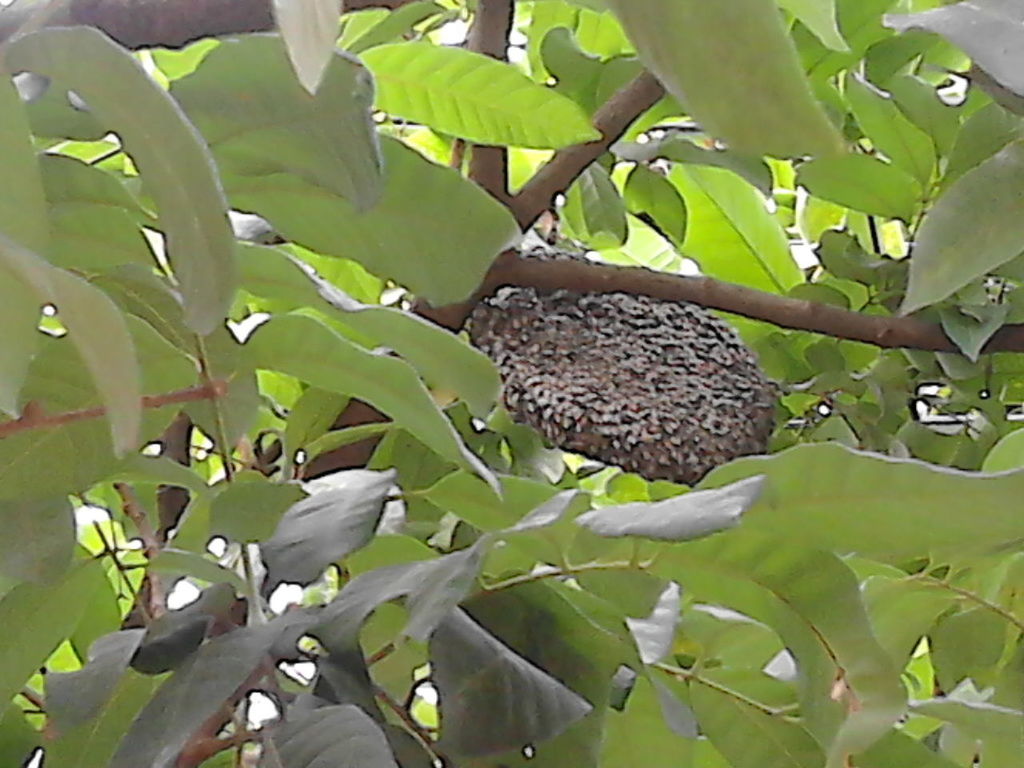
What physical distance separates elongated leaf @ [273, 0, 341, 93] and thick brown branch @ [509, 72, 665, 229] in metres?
0.47

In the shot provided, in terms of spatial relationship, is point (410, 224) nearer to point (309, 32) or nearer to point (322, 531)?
point (322, 531)

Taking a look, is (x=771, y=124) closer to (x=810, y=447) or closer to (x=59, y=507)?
(x=810, y=447)

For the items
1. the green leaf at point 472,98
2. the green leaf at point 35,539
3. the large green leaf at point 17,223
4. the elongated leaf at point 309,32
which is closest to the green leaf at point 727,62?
the elongated leaf at point 309,32

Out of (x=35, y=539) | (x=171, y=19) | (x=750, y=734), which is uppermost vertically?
(x=171, y=19)

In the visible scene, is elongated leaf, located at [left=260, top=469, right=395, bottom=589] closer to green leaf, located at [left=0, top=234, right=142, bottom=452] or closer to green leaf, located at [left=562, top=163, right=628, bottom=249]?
green leaf, located at [left=0, top=234, right=142, bottom=452]

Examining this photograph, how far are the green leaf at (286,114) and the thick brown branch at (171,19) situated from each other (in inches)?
4.8

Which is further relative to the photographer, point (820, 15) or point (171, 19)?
point (171, 19)

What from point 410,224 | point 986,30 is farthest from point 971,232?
point 410,224

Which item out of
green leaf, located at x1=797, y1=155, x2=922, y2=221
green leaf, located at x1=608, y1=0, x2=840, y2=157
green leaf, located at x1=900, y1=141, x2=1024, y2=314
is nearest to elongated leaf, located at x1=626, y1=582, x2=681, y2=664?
green leaf, located at x1=900, y1=141, x2=1024, y2=314

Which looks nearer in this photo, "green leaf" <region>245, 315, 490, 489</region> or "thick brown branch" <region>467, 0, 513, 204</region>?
"green leaf" <region>245, 315, 490, 489</region>

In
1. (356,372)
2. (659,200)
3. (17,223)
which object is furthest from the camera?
(659,200)

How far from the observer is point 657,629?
452 mm

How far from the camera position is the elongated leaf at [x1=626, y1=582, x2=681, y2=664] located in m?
0.44

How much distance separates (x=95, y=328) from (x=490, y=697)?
0.65ft
